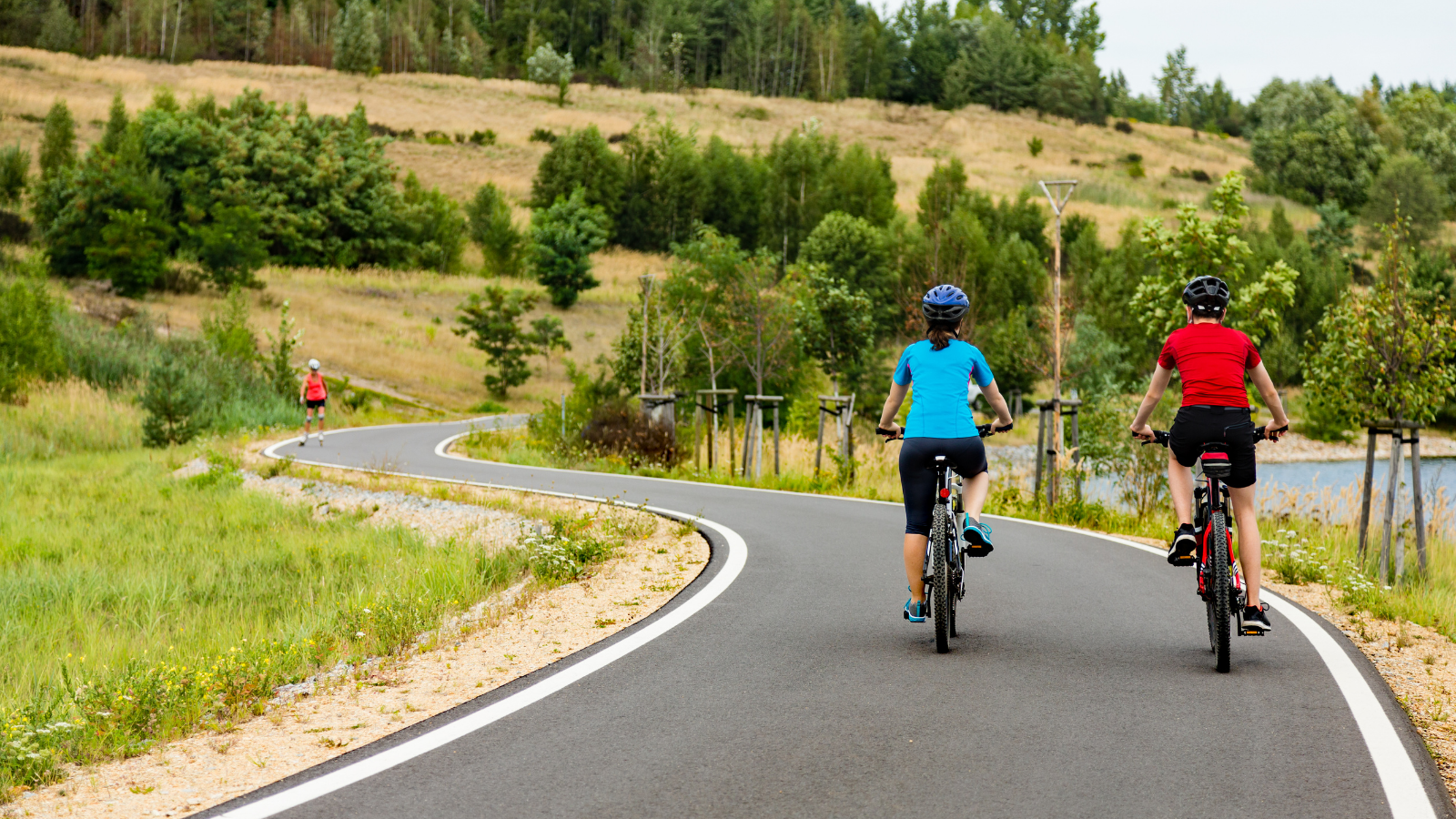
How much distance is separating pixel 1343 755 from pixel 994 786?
1.59m

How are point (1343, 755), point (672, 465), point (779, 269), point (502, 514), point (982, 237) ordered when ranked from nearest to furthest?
point (1343, 755) → point (502, 514) → point (672, 465) → point (982, 237) → point (779, 269)

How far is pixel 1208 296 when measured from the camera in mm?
6613

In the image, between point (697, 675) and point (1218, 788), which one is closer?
point (1218, 788)

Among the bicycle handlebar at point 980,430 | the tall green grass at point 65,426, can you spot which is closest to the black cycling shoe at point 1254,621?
the bicycle handlebar at point 980,430

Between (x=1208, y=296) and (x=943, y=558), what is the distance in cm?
213

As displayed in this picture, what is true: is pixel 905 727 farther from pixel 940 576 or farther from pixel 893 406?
pixel 893 406

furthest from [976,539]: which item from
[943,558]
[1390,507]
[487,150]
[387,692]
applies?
[487,150]

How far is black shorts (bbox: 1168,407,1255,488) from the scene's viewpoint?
6.39 metres

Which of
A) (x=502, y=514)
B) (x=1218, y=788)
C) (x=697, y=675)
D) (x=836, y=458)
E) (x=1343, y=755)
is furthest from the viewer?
(x=836, y=458)

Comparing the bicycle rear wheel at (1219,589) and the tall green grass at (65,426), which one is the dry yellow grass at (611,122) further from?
the bicycle rear wheel at (1219,589)

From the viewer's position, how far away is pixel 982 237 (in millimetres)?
67250

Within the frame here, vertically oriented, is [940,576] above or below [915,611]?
above

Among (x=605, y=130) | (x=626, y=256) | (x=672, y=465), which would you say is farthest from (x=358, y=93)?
(x=672, y=465)

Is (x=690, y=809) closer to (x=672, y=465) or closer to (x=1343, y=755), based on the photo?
(x=1343, y=755)
